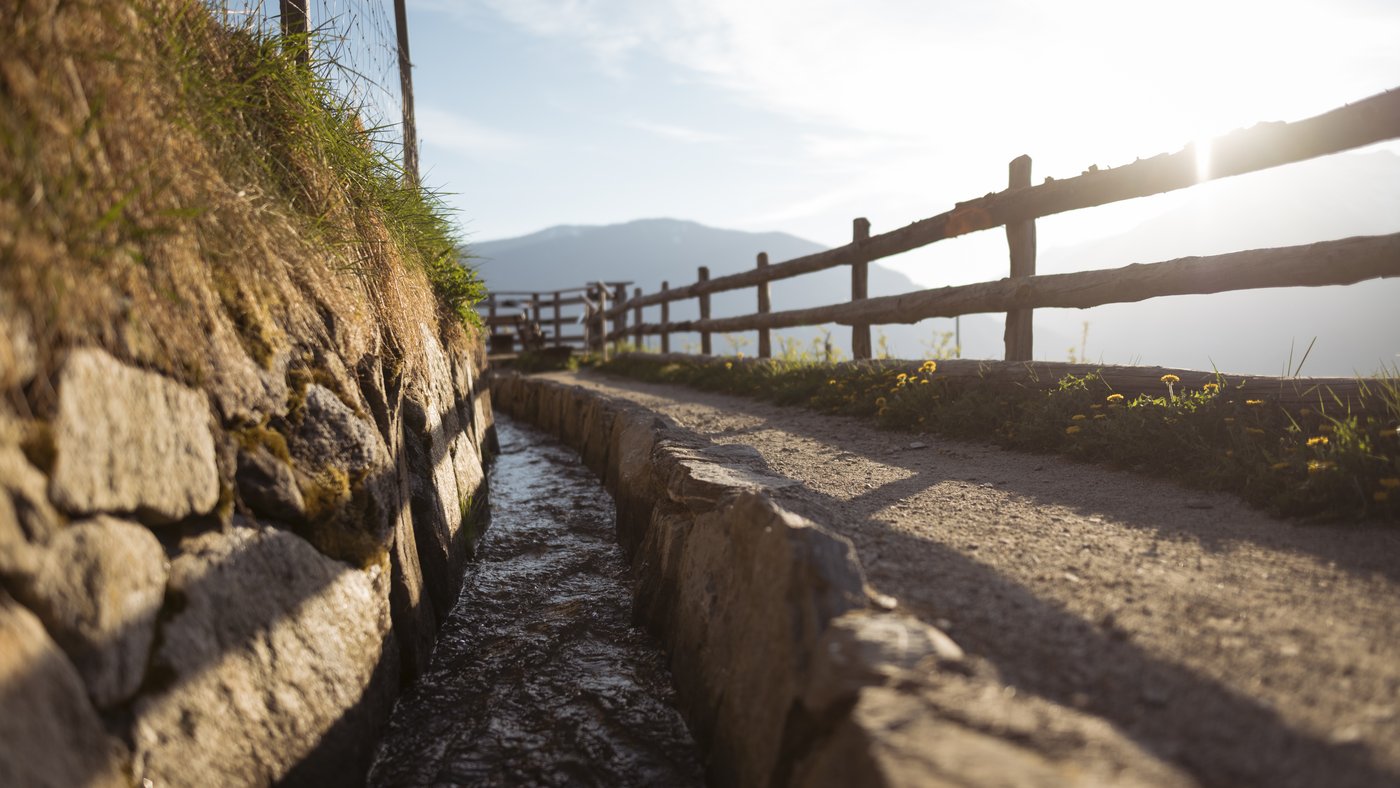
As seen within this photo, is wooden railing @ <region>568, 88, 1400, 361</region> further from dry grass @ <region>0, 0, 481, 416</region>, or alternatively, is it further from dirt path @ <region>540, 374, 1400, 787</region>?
dry grass @ <region>0, 0, 481, 416</region>

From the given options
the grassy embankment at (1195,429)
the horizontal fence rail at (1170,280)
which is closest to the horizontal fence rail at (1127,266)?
the horizontal fence rail at (1170,280)

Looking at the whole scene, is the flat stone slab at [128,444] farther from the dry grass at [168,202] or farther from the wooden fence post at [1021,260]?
the wooden fence post at [1021,260]

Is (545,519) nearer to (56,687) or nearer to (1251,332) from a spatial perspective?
(56,687)

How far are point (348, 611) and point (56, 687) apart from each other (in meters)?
0.91

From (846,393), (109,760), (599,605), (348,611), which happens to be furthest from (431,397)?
(846,393)

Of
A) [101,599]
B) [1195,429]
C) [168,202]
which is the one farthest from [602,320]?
[101,599]

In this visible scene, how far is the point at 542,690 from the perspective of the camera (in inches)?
94.0

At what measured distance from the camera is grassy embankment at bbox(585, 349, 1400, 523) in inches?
92.7

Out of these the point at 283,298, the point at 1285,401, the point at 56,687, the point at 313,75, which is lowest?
the point at 56,687

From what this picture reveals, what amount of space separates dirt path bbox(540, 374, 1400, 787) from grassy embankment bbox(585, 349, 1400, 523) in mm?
147

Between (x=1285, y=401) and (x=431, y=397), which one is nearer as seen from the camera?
(x=1285, y=401)

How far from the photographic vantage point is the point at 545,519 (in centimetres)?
447

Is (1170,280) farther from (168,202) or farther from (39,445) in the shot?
(39,445)

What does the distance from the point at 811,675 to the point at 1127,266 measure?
10.5 ft
